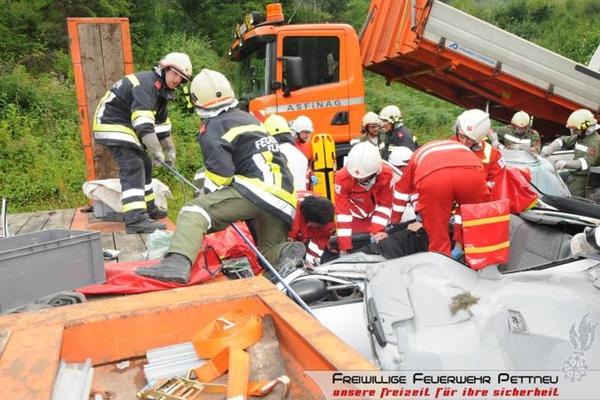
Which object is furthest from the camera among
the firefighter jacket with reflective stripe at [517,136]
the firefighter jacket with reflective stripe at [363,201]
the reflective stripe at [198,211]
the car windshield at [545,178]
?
the firefighter jacket with reflective stripe at [517,136]

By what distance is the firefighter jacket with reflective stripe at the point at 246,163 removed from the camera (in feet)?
10.5

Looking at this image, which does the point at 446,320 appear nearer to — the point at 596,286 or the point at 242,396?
the point at 596,286

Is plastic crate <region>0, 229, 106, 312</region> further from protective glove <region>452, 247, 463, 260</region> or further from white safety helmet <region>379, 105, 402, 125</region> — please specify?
white safety helmet <region>379, 105, 402, 125</region>

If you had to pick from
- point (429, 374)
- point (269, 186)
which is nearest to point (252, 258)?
point (269, 186)

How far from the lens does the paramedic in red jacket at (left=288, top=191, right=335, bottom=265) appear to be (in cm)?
411

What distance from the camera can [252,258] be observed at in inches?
140

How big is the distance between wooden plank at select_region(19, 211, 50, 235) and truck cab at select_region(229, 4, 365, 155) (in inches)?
102

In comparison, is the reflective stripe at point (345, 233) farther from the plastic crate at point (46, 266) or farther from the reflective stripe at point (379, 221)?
the plastic crate at point (46, 266)

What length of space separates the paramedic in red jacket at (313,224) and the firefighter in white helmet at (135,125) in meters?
1.09

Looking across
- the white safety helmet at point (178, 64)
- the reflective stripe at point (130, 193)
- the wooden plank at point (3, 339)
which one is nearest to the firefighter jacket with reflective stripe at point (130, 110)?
the white safety helmet at point (178, 64)

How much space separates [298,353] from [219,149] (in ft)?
5.81

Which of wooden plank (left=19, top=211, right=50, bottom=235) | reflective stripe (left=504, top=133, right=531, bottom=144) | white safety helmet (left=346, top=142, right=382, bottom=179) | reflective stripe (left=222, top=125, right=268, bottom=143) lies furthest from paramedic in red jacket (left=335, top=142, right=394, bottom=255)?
reflective stripe (left=504, top=133, right=531, bottom=144)

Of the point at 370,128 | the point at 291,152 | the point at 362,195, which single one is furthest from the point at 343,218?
the point at 370,128

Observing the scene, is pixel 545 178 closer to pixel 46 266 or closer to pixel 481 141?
pixel 481 141
